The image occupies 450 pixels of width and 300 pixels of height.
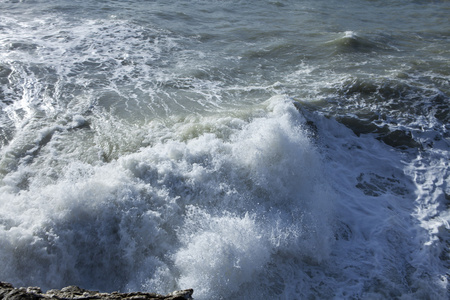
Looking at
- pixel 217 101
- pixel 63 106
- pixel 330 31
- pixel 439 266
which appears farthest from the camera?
pixel 330 31

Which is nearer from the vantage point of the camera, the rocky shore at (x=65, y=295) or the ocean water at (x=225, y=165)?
the rocky shore at (x=65, y=295)

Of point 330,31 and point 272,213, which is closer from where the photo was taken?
point 272,213

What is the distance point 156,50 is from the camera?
10.8 metres

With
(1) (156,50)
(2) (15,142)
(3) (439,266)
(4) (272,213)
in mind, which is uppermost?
(1) (156,50)

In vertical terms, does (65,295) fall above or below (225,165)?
above

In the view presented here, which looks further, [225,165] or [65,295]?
[225,165]

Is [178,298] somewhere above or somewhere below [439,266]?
above

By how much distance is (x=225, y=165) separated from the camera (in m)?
5.88

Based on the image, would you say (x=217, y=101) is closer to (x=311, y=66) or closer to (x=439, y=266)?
(x=311, y=66)

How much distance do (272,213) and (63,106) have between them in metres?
5.14

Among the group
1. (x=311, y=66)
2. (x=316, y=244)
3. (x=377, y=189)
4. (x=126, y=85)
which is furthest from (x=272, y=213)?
(x=311, y=66)

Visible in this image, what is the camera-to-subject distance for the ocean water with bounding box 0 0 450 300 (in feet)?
14.4

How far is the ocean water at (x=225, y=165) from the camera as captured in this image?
4.40 meters

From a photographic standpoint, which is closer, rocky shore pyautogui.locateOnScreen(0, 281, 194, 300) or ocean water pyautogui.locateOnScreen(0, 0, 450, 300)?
rocky shore pyautogui.locateOnScreen(0, 281, 194, 300)
